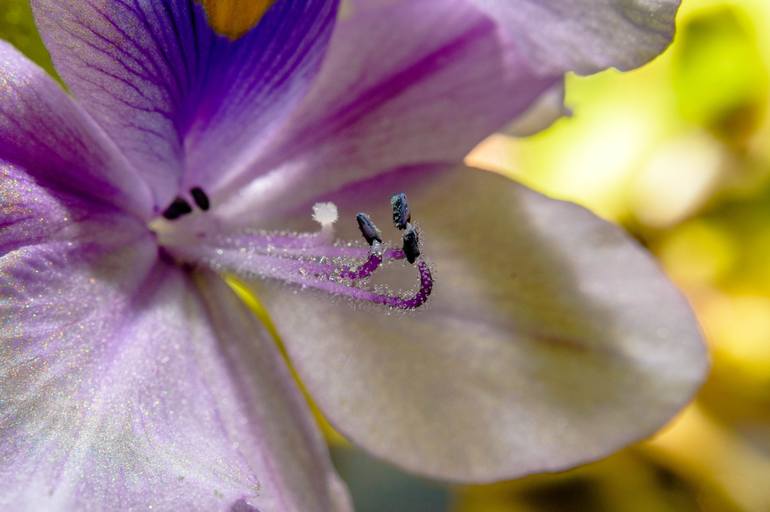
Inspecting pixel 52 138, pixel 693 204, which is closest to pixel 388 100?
pixel 52 138

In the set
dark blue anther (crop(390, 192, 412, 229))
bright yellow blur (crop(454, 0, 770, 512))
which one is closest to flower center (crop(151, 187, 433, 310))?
dark blue anther (crop(390, 192, 412, 229))

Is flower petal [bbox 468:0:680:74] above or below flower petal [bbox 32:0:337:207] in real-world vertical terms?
below

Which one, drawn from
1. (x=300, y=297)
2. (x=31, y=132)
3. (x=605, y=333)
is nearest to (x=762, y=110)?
(x=605, y=333)

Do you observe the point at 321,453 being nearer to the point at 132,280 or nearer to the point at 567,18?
the point at 132,280

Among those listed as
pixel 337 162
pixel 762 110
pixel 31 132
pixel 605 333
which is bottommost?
pixel 762 110

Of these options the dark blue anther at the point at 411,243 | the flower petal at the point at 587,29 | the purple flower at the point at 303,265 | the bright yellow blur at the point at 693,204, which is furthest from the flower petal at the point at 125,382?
the bright yellow blur at the point at 693,204

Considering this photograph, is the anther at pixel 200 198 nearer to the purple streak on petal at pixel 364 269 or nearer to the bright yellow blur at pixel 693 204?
the purple streak on petal at pixel 364 269

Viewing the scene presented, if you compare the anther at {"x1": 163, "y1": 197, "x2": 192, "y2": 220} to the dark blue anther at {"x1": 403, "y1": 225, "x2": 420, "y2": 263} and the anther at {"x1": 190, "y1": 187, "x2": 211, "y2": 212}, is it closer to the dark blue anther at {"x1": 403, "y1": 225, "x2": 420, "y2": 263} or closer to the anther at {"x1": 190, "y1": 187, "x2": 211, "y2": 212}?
the anther at {"x1": 190, "y1": 187, "x2": 211, "y2": 212}
